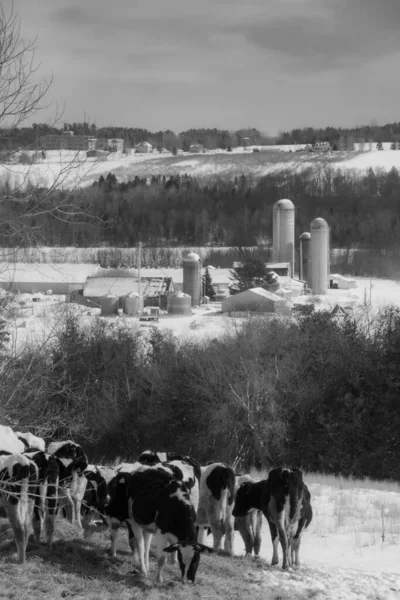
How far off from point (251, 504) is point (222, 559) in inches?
29.5

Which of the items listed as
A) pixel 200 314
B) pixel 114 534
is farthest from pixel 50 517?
pixel 200 314

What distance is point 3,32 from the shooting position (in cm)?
739

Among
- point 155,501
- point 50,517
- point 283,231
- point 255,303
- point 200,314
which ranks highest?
point 283,231

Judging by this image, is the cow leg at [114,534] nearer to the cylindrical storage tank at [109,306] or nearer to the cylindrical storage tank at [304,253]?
the cylindrical storage tank at [109,306]

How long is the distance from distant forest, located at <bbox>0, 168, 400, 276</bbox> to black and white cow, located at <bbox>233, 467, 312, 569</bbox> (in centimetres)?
8733

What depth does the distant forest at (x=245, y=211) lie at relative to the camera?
112m

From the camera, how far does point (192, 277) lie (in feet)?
194

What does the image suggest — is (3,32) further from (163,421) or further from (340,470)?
(163,421)

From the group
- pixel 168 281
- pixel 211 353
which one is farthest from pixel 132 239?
pixel 211 353

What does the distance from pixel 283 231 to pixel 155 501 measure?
6333 centimetres

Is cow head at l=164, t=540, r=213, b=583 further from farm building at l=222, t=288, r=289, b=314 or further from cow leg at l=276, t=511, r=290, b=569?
farm building at l=222, t=288, r=289, b=314

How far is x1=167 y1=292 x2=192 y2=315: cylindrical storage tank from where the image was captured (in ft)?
176

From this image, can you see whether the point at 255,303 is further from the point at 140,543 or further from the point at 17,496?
the point at 17,496

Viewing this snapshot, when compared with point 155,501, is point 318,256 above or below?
below
